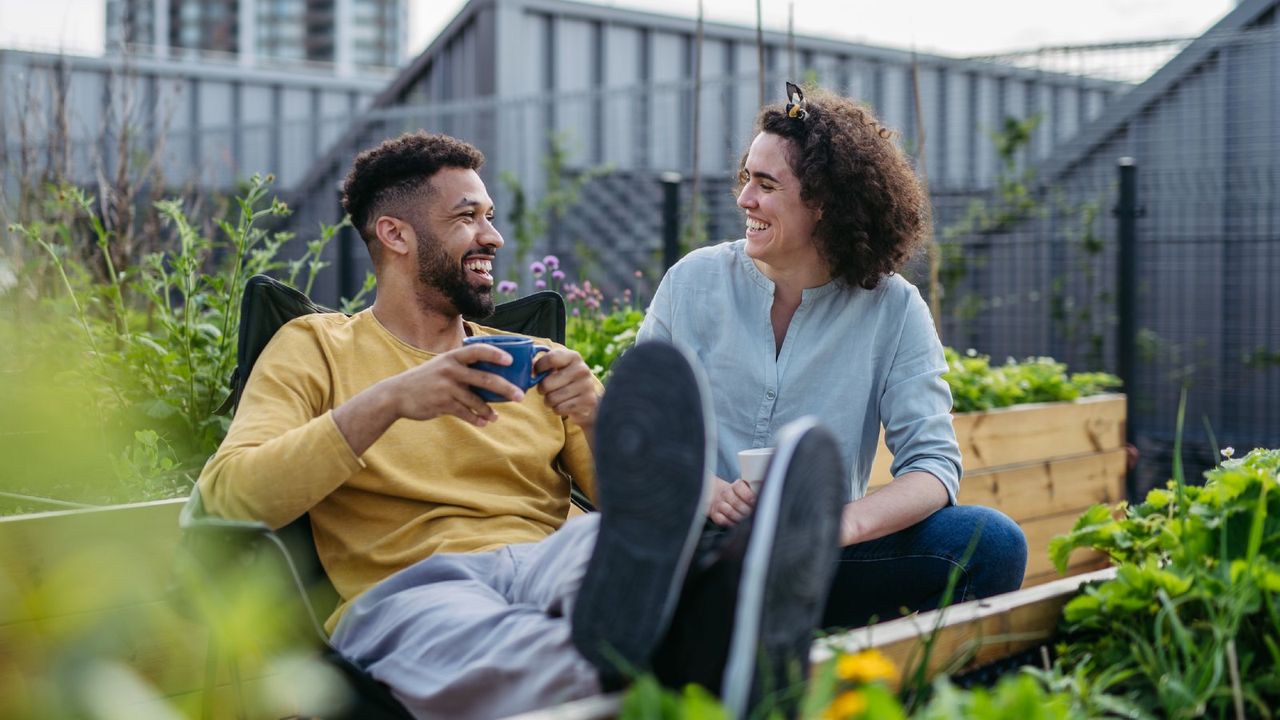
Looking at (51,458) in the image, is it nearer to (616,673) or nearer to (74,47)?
(616,673)

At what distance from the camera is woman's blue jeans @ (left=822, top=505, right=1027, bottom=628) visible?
2010 mm

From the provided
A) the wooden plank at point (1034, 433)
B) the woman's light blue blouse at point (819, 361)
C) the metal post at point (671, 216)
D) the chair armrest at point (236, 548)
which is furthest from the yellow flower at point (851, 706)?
the metal post at point (671, 216)

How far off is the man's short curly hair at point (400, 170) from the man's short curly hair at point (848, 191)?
2.05ft

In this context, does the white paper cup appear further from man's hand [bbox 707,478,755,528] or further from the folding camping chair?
the folding camping chair

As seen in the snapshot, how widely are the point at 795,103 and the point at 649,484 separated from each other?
1262mm

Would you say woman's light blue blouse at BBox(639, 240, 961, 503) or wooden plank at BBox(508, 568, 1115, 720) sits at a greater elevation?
woman's light blue blouse at BBox(639, 240, 961, 503)

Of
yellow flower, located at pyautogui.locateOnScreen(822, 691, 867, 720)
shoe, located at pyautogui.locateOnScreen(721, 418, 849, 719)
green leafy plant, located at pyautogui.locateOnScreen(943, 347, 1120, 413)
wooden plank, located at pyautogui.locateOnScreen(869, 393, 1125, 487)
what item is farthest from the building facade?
yellow flower, located at pyautogui.locateOnScreen(822, 691, 867, 720)

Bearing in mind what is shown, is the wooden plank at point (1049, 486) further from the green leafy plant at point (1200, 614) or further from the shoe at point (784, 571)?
the shoe at point (784, 571)

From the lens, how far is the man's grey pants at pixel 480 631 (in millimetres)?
1433

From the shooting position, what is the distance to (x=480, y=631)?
1.56m

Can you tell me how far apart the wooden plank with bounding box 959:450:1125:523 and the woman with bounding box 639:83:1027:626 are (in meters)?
1.32

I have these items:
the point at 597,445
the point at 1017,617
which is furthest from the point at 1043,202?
the point at 597,445

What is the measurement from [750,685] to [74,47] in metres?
4.15

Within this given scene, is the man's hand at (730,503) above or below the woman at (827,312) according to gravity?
below
